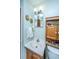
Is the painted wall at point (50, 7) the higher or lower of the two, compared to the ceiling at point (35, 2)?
lower

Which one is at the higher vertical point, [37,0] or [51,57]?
[37,0]

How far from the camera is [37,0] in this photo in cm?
340

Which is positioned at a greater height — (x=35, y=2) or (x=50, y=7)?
(x=35, y=2)

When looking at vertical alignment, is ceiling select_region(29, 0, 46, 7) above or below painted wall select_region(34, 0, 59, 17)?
above

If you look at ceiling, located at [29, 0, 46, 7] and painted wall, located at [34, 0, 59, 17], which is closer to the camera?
painted wall, located at [34, 0, 59, 17]

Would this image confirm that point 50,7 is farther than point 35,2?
No

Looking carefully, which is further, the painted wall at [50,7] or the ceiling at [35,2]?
the ceiling at [35,2]
